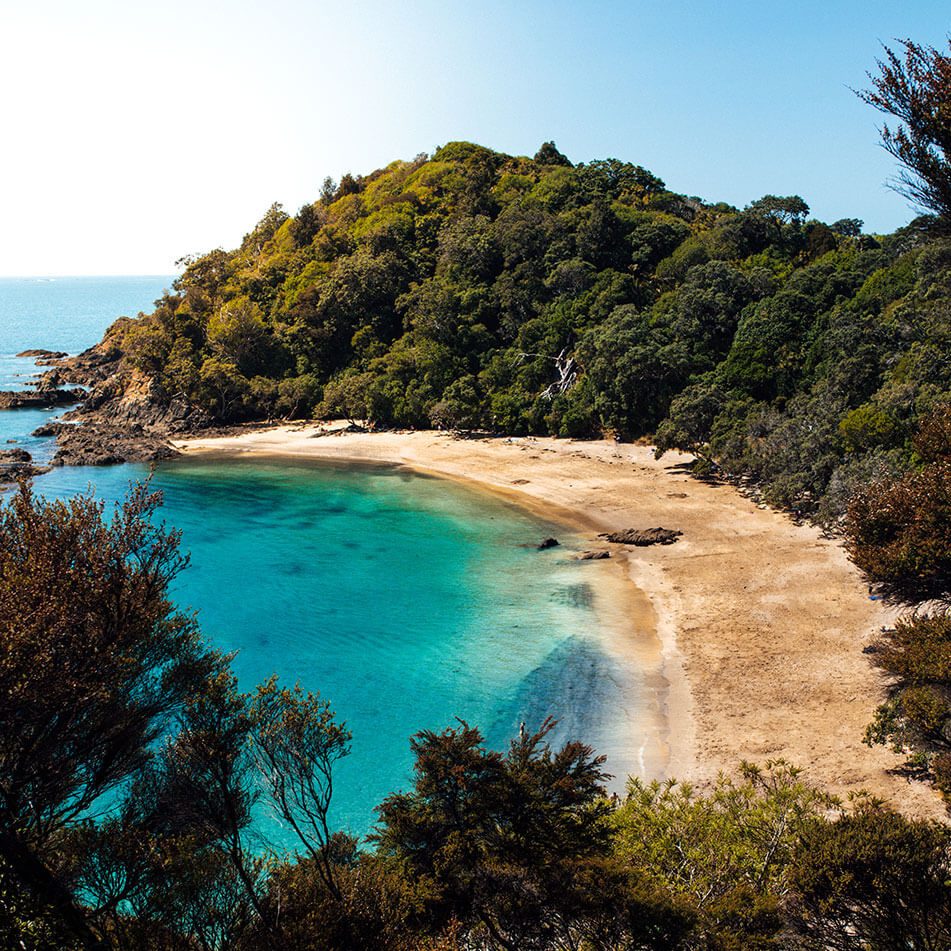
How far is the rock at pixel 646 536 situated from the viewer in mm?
34031

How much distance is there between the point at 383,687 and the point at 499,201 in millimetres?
67947

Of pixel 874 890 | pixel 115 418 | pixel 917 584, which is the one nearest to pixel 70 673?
pixel 874 890

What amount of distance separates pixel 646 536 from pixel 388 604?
13.4 metres

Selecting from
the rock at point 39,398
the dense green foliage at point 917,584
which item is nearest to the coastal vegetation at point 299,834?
the dense green foliage at point 917,584

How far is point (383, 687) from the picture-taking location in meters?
23.7

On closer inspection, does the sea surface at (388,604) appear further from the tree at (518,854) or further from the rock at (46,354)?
the rock at (46,354)

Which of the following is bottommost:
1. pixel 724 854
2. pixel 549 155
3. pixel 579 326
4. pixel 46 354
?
pixel 724 854

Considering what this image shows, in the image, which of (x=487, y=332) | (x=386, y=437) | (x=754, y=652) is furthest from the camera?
(x=487, y=332)

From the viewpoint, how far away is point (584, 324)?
58.4 m

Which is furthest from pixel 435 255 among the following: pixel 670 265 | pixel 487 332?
pixel 670 265

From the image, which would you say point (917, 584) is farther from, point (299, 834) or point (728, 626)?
point (299, 834)

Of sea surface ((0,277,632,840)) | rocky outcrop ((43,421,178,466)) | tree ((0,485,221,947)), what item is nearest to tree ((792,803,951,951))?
sea surface ((0,277,632,840))

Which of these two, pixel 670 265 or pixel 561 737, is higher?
pixel 670 265

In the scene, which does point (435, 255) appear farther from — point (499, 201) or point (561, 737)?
point (561, 737)
